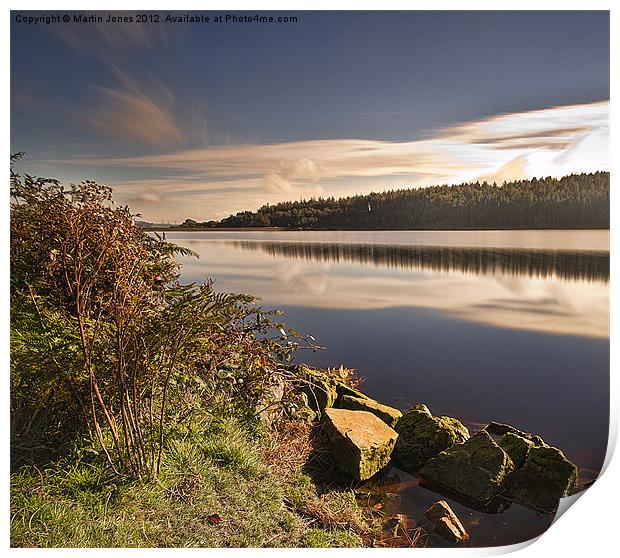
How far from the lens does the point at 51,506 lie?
280 centimetres

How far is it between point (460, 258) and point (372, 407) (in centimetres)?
102

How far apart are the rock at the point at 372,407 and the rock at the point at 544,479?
2.36 feet

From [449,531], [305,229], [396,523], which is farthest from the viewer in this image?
[305,229]

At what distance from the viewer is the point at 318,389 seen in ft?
12.3

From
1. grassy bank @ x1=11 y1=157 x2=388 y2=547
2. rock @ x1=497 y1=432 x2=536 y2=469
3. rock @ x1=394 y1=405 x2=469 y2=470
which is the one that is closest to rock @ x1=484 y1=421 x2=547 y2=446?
rock @ x1=497 y1=432 x2=536 y2=469

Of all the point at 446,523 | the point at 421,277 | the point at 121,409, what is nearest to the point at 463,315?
the point at 421,277

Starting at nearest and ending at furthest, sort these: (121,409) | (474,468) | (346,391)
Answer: (121,409) < (474,468) < (346,391)

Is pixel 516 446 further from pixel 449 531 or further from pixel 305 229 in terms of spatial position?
pixel 305 229

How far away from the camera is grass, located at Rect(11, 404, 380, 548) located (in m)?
2.81

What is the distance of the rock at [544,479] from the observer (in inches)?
126

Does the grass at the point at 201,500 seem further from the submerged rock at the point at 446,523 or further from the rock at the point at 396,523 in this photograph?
the submerged rock at the point at 446,523

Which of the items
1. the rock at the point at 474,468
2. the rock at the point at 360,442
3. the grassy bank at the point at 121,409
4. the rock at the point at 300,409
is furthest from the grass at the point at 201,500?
the rock at the point at 474,468

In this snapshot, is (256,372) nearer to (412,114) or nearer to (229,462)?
(229,462)
